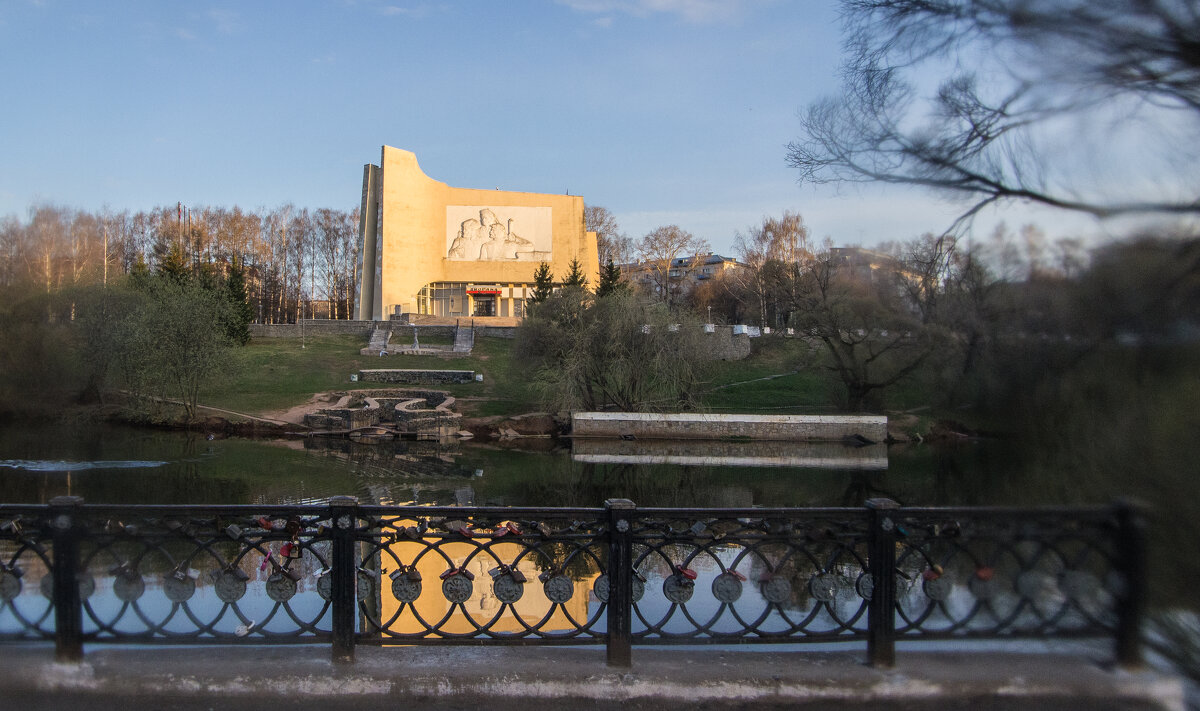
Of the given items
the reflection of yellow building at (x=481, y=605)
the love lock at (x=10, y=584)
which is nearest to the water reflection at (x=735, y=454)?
the reflection of yellow building at (x=481, y=605)

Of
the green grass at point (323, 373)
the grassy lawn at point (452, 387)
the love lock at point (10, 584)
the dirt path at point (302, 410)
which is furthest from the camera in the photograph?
the green grass at point (323, 373)

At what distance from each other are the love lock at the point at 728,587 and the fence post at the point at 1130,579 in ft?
6.26

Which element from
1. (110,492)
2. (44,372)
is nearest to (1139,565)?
(110,492)

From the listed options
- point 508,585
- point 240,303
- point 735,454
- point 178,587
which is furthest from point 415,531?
point 240,303

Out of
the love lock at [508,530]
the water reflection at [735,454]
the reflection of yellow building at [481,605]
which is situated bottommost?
the water reflection at [735,454]

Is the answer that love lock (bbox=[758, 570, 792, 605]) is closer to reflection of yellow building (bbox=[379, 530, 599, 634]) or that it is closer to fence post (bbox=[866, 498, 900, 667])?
fence post (bbox=[866, 498, 900, 667])

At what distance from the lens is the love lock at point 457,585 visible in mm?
3867

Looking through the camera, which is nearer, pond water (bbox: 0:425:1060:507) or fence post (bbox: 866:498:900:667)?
fence post (bbox: 866:498:900:667)

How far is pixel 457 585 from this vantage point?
3885 mm

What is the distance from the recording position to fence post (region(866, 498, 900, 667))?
11.9 ft

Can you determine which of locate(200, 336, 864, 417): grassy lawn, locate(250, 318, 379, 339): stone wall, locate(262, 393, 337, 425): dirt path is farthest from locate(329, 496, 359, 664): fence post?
locate(250, 318, 379, 339): stone wall

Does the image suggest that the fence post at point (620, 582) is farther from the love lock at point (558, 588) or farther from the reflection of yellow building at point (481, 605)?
the reflection of yellow building at point (481, 605)

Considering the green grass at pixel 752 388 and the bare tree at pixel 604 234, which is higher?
the bare tree at pixel 604 234

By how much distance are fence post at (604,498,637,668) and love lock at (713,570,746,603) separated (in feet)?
1.48
